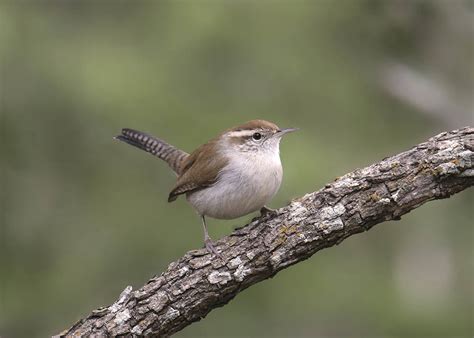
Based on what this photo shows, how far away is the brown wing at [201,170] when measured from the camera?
19.9 feet

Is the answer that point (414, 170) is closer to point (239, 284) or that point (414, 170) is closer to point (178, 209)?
point (239, 284)

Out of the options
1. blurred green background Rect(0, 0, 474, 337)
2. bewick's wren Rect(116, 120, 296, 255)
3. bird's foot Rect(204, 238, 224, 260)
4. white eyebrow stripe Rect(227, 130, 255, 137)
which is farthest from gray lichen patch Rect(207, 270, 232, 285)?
blurred green background Rect(0, 0, 474, 337)

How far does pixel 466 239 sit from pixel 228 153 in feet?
16.6

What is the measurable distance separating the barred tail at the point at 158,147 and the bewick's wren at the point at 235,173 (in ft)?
2.20

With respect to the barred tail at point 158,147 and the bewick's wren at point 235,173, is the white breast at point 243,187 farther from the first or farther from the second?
the barred tail at point 158,147

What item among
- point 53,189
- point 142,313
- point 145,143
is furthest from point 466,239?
point 142,313

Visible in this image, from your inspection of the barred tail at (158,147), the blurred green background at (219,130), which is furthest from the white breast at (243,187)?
the blurred green background at (219,130)

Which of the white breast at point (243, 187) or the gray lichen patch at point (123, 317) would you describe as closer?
the gray lichen patch at point (123, 317)

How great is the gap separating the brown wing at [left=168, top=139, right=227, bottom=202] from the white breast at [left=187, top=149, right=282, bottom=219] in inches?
2.4

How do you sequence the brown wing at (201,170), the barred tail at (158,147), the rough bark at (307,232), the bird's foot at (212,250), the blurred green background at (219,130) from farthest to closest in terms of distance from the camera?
the blurred green background at (219,130) → the barred tail at (158,147) → the brown wing at (201,170) → the bird's foot at (212,250) → the rough bark at (307,232)

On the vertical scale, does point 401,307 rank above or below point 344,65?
below

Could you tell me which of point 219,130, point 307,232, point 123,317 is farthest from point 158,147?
point 307,232

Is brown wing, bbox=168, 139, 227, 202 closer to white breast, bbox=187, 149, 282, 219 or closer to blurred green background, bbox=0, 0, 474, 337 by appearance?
white breast, bbox=187, 149, 282, 219

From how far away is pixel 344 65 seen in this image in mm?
11492
